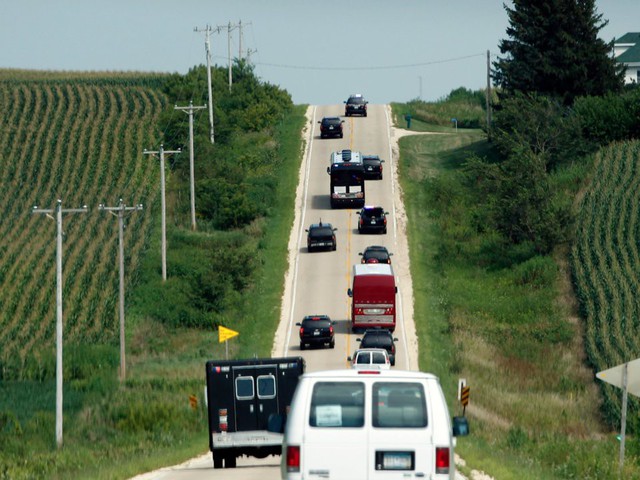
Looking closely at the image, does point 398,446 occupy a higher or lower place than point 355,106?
lower

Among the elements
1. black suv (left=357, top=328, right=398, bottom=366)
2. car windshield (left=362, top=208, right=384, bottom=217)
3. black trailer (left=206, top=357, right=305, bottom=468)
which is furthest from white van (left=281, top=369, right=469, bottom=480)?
car windshield (left=362, top=208, right=384, bottom=217)

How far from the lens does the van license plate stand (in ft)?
58.3

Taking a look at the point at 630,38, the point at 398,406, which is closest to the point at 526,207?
the point at 398,406

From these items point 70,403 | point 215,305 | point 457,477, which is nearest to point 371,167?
point 215,305

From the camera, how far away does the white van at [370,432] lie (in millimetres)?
17750

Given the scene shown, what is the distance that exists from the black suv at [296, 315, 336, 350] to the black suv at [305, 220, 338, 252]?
1949 centimetres

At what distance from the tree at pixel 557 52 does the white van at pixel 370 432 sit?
91429mm

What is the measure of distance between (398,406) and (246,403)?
16.0 meters

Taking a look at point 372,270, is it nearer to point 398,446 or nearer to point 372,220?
point 372,220

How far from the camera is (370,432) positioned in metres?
17.8

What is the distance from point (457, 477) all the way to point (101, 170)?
81.6 meters

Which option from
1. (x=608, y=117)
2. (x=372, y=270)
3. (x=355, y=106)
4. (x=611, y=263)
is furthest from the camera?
(x=355, y=106)

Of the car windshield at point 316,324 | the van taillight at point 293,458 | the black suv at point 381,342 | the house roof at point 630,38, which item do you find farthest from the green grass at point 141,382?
the house roof at point 630,38

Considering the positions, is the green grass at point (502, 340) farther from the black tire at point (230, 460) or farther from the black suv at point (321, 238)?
the black tire at point (230, 460)
